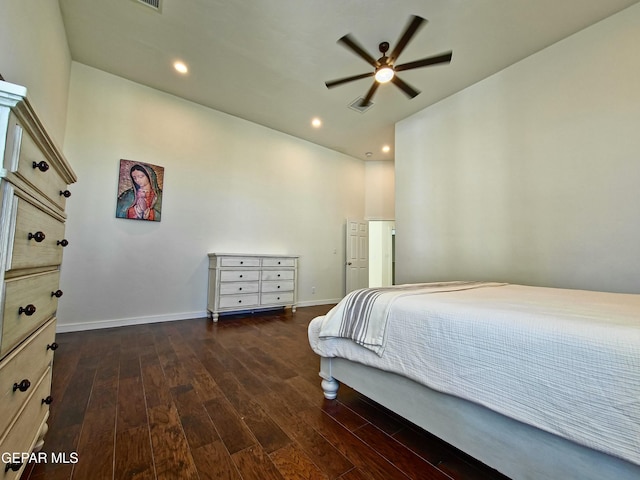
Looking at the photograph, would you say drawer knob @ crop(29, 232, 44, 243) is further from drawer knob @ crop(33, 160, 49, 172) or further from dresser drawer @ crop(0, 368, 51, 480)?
dresser drawer @ crop(0, 368, 51, 480)

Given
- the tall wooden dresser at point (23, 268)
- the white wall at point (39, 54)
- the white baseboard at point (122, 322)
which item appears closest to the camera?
the tall wooden dresser at point (23, 268)

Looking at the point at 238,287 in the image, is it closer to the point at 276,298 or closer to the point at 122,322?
the point at 276,298

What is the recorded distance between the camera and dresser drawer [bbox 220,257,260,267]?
370cm

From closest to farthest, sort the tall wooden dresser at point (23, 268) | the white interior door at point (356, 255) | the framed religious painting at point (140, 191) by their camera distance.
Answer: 1. the tall wooden dresser at point (23, 268)
2. the framed religious painting at point (140, 191)
3. the white interior door at point (356, 255)

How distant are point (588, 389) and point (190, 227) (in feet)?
13.4

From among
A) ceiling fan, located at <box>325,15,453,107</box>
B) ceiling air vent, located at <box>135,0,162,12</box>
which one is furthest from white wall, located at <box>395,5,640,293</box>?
ceiling air vent, located at <box>135,0,162,12</box>

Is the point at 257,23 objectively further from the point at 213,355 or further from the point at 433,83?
the point at 213,355

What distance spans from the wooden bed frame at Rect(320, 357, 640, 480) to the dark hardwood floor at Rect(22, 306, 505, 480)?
0.20m

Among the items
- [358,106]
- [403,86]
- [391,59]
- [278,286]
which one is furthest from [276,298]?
[391,59]

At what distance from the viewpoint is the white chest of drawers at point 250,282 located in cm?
367

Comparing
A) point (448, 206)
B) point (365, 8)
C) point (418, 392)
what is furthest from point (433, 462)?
point (365, 8)

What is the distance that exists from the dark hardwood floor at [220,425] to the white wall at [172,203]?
1.08m

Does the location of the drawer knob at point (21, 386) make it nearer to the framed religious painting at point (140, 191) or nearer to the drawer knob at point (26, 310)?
the drawer knob at point (26, 310)

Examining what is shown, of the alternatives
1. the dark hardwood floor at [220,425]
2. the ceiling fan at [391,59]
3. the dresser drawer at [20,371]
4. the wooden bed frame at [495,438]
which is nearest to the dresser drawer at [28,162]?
the dresser drawer at [20,371]
